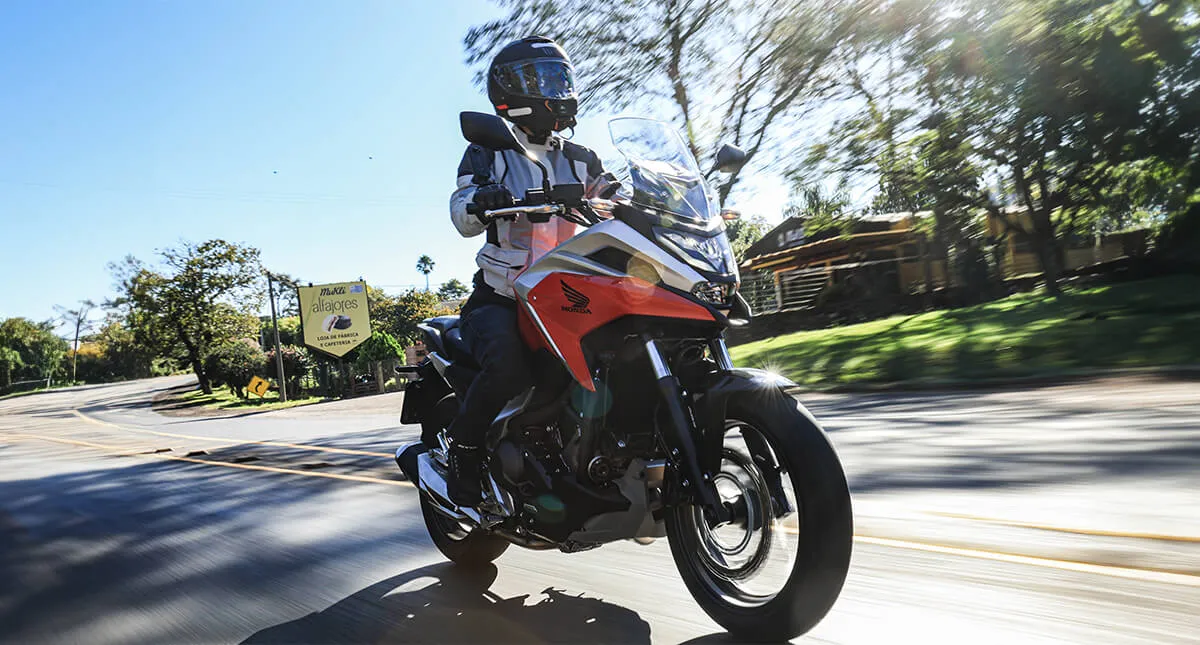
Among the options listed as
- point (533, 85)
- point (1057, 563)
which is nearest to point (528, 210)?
point (533, 85)

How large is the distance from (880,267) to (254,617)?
31.2 meters

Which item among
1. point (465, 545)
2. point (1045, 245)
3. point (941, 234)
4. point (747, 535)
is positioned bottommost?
point (465, 545)

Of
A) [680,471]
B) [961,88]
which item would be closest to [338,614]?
[680,471]

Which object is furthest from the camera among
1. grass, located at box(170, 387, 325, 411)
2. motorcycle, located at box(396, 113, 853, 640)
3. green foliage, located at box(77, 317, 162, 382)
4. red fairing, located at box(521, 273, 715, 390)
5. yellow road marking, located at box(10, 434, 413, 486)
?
green foliage, located at box(77, 317, 162, 382)

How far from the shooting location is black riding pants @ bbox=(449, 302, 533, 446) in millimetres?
3314

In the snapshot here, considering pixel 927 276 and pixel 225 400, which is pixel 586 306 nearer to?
pixel 927 276

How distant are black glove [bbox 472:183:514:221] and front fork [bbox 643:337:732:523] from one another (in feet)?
2.61

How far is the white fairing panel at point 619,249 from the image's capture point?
2.73 metres

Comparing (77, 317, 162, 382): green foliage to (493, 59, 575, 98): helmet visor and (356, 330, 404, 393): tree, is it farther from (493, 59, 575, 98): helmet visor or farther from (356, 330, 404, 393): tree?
(493, 59, 575, 98): helmet visor

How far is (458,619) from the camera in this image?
3.25 meters

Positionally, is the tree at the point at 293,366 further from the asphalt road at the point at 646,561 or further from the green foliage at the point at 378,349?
the asphalt road at the point at 646,561

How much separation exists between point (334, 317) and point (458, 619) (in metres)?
36.2

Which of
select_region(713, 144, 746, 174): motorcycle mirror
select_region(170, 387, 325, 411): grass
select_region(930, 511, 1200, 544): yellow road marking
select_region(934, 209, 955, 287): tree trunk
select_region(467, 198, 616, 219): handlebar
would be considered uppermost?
select_region(934, 209, 955, 287): tree trunk

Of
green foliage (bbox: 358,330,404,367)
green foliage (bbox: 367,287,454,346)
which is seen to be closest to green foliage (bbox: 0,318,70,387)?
green foliage (bbox: 367,287,454,346)
